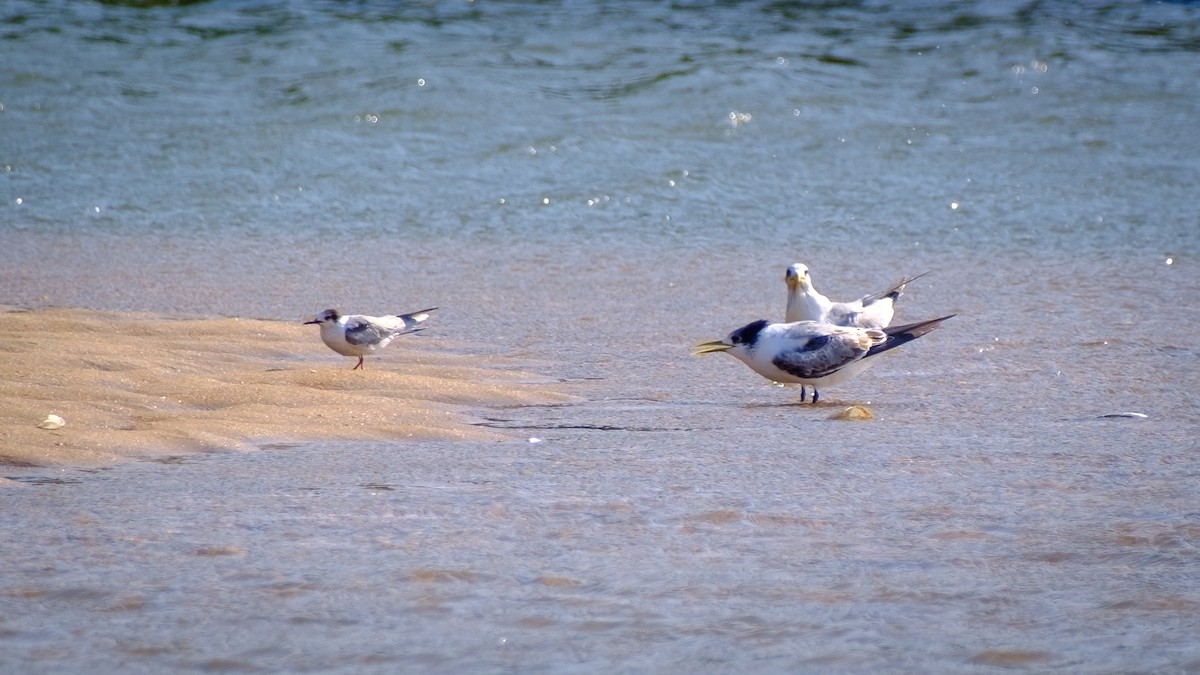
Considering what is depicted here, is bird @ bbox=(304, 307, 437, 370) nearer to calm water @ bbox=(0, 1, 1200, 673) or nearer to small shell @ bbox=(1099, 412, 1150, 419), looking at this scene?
calm water @ bbox=(0, 1, 1200, 673)

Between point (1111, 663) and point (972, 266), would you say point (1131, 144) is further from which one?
point (1111, 663)

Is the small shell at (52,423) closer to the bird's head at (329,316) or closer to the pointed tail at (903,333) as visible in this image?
the bird's head at (329,316)

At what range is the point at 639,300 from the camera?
6.68 meters

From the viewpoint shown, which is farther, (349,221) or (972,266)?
(349,221)

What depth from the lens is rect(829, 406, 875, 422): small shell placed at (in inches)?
176

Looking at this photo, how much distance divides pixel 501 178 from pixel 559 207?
82 cm

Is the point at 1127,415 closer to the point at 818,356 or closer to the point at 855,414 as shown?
the point at 855,414

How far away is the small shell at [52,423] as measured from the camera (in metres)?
3.79

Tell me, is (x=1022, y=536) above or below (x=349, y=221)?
above

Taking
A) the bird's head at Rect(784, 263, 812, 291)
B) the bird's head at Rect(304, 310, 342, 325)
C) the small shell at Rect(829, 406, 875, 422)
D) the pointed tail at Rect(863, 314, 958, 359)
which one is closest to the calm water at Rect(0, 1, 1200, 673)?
the small shell at Rect(829, 406, 875, 422)

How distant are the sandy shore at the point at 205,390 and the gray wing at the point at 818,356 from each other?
76 centimetres

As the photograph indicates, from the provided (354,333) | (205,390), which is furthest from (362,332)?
(205,390)

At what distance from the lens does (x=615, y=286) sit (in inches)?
275

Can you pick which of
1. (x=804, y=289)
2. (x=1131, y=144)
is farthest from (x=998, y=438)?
(x=1131, y=144)
